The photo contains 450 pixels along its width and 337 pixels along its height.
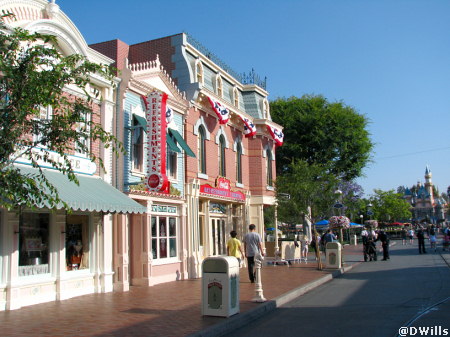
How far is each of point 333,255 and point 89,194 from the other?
36.1 ft

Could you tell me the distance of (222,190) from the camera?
64.0ft

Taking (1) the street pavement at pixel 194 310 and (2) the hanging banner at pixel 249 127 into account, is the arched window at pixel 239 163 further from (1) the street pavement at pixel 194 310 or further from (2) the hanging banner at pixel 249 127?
(1) the street pavement at pixel 194 310

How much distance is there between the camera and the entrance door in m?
19.8

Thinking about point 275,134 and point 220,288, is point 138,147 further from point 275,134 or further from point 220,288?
point 275,134

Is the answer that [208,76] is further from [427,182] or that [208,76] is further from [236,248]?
[427,182]

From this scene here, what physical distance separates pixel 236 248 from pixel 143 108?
5.61 metres

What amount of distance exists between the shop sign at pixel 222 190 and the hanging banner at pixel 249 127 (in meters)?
3.10

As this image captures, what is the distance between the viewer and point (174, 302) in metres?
10.5

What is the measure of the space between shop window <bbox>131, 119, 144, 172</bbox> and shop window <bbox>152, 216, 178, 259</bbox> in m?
1.86

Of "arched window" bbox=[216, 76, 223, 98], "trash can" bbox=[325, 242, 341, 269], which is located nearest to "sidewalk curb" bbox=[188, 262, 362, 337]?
"trash can" bbox=[325, 242, 341, 269]

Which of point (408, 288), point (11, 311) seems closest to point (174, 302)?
point (11, 311)

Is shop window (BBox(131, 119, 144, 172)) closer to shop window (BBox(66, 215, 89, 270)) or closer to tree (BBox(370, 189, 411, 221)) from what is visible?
shop window (BBox(66, 215, 89, 270))

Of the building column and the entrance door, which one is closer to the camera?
the building column

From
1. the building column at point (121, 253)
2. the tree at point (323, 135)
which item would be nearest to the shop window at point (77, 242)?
the building column at point (121, 253)
